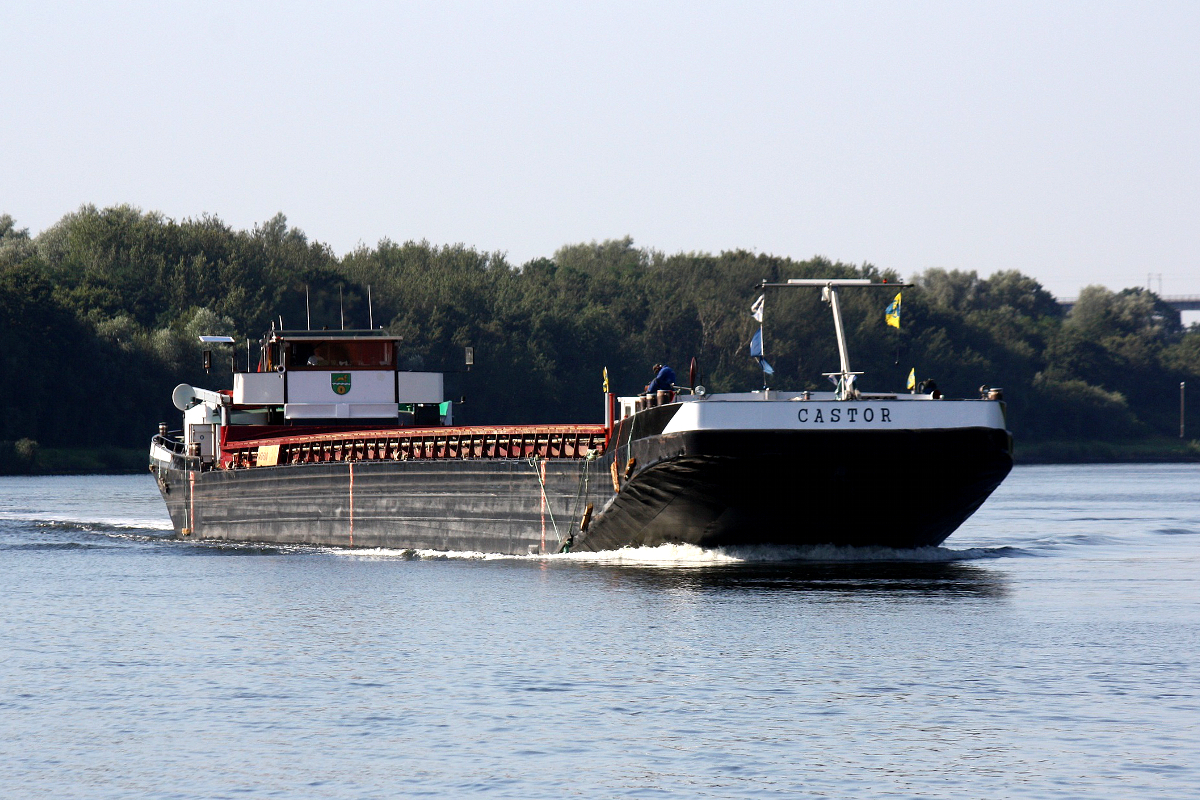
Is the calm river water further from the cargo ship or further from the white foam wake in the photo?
the cargo ship

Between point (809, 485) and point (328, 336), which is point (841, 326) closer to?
point (809, 485)

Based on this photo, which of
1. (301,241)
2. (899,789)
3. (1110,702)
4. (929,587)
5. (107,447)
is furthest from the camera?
(301,241)

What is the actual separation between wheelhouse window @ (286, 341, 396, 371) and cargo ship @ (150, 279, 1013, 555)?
47 millimetres

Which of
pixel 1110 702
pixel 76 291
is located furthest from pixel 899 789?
pixel 76 291

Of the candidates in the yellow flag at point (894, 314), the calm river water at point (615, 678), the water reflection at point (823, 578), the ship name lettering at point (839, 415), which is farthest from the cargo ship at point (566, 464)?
the calm river water at point (615, 678)

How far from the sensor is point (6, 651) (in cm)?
2184

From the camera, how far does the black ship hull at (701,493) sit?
2673cm

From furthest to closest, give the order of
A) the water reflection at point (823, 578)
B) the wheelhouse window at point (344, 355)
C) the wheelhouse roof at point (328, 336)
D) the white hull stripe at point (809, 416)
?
the wheelhouse window at point (344, 355) < the wheelhouse roof at point (328, 336) < the white hull stripe at point (809, 416) < the water reflection at point (823, 578)

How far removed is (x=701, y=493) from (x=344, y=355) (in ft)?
58.9

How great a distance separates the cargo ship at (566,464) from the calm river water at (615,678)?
805mm

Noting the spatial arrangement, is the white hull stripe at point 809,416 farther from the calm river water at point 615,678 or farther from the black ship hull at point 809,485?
the calm river water at point 615,678

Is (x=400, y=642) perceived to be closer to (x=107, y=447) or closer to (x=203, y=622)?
(x=203, y=622)

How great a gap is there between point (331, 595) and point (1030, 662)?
1297 centimetres

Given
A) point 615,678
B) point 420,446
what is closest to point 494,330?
point 420,446
